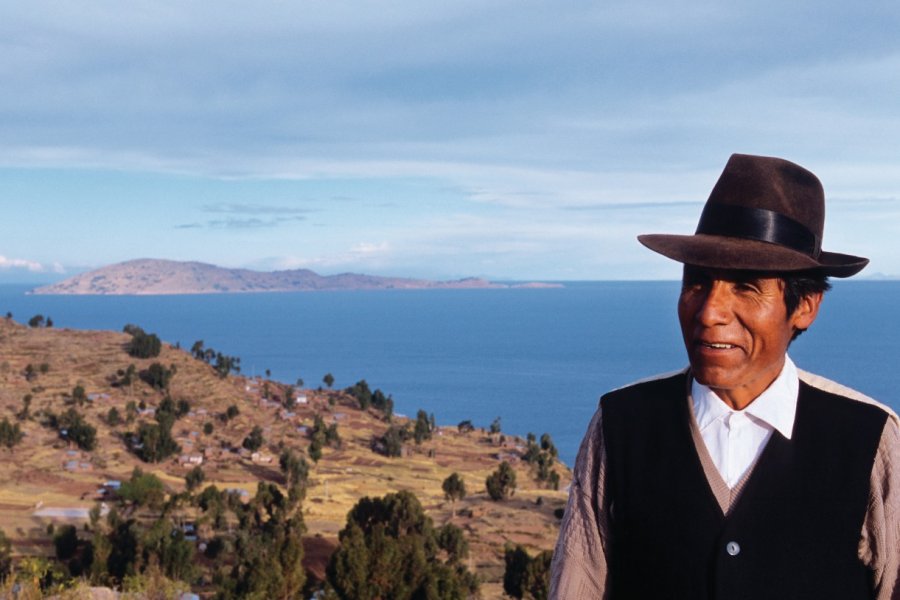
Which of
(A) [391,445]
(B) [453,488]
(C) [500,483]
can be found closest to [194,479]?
(B) [453,488]

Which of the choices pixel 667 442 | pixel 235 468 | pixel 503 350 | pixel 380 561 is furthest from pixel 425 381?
pixel 667 442

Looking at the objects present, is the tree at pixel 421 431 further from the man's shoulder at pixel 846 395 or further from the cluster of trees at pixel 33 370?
the man's shoulder at pixel 846 395

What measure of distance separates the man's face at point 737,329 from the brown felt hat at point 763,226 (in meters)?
0.09

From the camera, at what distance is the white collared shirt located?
75.1 inches

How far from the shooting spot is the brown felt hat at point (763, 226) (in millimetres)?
1811

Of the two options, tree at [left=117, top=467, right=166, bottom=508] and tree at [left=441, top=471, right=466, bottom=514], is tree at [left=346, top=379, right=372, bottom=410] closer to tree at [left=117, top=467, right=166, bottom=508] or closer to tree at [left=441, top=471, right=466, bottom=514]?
tree at [left=441, top=471, right=466, bottom=514]

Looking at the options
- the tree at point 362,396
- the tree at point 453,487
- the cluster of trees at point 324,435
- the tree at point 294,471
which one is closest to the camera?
the tree at point 453,487

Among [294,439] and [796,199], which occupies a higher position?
[796,199]

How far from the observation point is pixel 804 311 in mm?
1966

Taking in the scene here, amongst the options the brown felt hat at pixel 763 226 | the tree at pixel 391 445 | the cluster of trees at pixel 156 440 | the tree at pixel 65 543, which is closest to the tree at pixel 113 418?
the cluster of trees at pixel 156 440

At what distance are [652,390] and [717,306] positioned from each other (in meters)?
0.28

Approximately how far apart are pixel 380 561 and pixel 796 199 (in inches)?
532

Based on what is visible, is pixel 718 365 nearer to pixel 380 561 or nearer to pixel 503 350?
pixel 380 561

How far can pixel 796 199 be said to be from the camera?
1.86 meters
